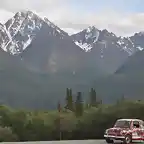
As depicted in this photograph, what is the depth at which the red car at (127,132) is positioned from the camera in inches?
1035

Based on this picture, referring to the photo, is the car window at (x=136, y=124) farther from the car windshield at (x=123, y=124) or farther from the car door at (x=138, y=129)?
the car windshield at (x=123, y=124)

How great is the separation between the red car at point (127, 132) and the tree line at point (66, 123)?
32.6 m

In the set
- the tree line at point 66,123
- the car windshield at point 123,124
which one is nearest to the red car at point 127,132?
the car windshield at point 123,124

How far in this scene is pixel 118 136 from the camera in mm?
26250

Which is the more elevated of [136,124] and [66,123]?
[136,124]

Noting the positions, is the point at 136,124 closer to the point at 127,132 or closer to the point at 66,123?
the point at 127,132

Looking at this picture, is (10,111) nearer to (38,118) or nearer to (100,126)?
(38,118)

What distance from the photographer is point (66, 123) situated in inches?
3194

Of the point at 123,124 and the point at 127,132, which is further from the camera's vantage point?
the point at 123,124

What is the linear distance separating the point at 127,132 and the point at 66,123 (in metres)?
55.1

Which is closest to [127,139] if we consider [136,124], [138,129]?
[138,129]

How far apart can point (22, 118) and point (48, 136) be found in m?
12.5

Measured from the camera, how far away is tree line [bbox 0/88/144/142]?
6912cm

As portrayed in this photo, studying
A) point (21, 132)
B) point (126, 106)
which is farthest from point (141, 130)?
point (21, 132)
